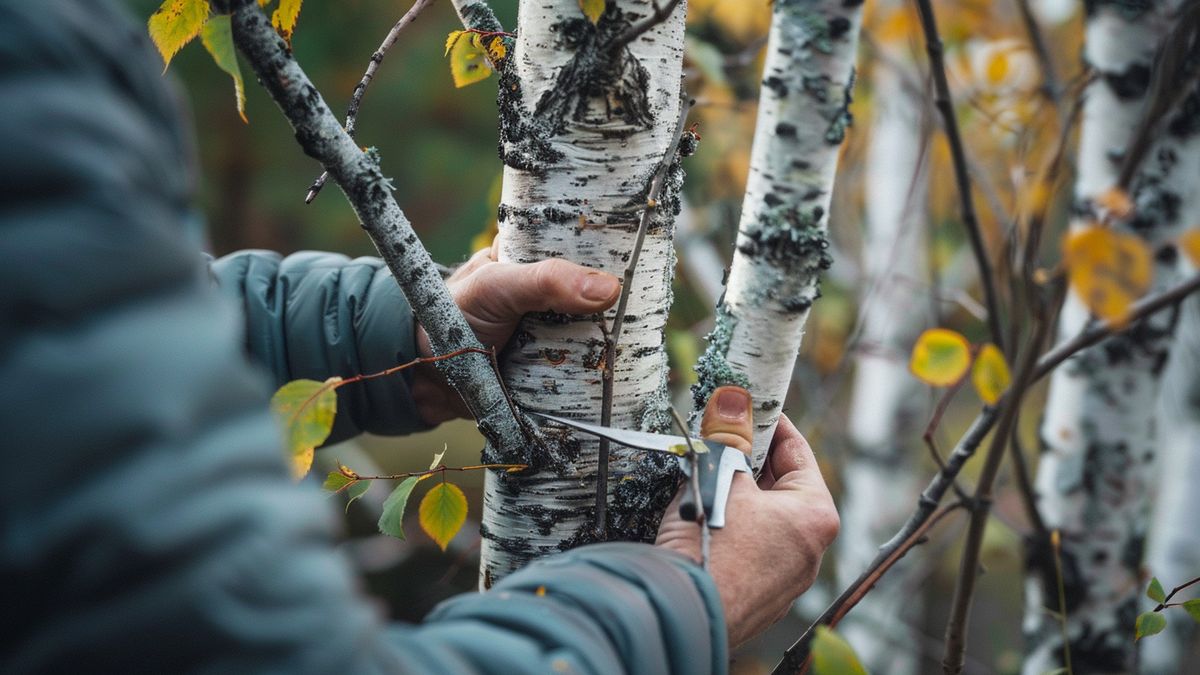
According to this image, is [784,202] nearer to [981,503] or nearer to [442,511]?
[981,503]

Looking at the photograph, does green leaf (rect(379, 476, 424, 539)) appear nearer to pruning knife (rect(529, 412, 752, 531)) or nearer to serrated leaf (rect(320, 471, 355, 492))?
serrated leaf (rect(320, 471, 355, 492))

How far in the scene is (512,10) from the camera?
525cm

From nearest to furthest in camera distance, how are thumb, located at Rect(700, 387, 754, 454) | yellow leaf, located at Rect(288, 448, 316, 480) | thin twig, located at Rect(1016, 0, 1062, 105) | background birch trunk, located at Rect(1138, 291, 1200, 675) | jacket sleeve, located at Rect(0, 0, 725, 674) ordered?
jacket sleeve, located at Rect(0, 0, 725, 674)
yellow leaf, located at Rect(288, 448, 316, 480)
thumb, located at Rect(700, 387, 754, 454)
thin twig, located at Rect(1016, 0, 1062, 105)
background birch trunk, located at Rect(1138, 291, 1200, 675)

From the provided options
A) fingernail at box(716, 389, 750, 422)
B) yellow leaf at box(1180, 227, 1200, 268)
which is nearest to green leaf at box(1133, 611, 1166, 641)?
yellow leaf at box(1180, 227, 1200, 268)

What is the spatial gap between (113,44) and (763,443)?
3.07 feet

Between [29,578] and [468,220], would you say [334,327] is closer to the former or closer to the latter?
[29,578]

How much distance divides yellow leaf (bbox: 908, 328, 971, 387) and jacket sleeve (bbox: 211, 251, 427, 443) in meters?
0.92

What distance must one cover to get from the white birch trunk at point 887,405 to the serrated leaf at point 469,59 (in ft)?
7.86

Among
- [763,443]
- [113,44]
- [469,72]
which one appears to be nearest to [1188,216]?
[763,443]

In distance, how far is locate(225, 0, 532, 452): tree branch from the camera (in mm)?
857

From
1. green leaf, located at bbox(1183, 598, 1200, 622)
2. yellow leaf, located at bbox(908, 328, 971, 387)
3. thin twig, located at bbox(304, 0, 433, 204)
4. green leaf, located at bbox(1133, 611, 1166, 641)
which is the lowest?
green leaf, located at bbox(1133, 611, 1166, 641)

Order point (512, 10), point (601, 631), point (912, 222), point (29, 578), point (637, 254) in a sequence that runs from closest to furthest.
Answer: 1. point (29, 578)
2. point (601, 631)
3. point (637, 254)
4. point (912, 222)
5. point (512, 10)

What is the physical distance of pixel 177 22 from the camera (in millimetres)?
958

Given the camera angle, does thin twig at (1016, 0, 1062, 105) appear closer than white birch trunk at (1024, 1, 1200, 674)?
No
